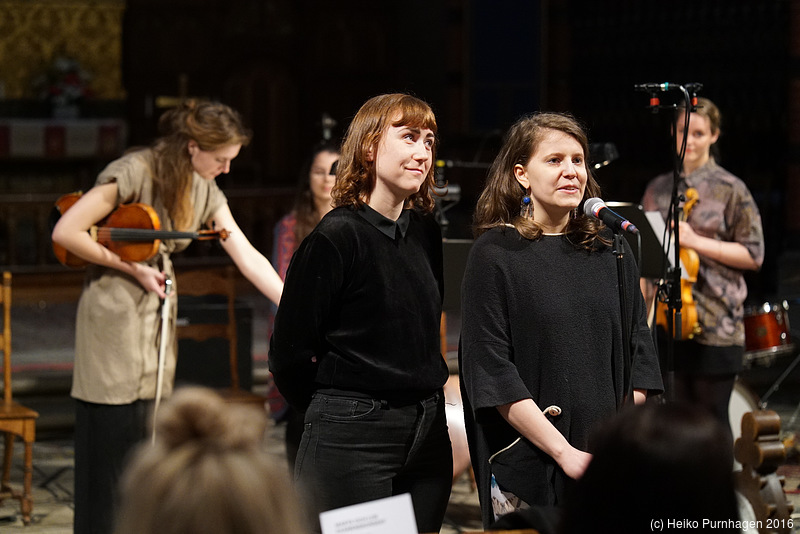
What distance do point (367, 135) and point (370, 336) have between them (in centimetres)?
49

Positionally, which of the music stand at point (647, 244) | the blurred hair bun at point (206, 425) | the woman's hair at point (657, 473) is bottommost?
the music stand at point (647, 244)

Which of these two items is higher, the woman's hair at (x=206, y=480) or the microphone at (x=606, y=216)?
the microphone at (x=606, y=216)

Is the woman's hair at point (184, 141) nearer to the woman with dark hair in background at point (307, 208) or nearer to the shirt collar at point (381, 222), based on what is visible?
the woman with dark hair in background at point (307, 208)

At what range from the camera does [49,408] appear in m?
6.38

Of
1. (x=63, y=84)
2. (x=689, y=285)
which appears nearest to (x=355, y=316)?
(x=689, y=285)

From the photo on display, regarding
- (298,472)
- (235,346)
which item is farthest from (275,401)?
(298,472)

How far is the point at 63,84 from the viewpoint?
460 inches

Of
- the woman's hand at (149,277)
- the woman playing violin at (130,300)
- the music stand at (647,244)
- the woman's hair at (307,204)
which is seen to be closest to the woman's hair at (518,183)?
the music stand at (647,244)

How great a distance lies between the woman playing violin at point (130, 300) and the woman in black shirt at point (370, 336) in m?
1.29

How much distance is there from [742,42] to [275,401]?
5392mm

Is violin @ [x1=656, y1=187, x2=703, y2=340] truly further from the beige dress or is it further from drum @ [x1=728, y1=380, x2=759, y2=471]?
the beige dress

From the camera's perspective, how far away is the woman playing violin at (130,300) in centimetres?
398

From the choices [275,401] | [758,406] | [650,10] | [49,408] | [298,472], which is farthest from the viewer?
[650,10]

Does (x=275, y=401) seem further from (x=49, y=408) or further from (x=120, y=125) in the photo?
(x=120, y=125)
